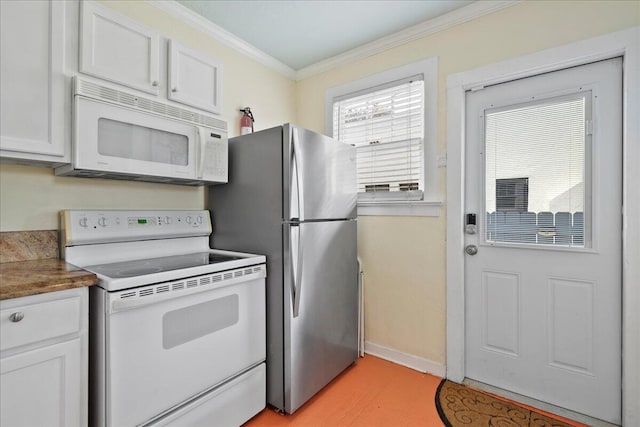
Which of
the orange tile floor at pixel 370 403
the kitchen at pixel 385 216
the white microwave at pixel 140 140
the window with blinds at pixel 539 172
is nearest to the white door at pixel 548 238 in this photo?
the window with blinds at pixel 539 172

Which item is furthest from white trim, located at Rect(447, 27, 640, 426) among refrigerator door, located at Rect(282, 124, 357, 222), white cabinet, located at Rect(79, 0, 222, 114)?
white cabinet, located at Rect(79, 0, 222, 114)

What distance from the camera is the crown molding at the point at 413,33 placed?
6.59 ft

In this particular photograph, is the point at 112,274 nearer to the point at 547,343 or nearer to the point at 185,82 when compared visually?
the point at 185,82

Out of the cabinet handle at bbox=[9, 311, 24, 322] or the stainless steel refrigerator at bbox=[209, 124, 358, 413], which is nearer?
the cabinet handle at bbox=[9, 311, 24, 322]

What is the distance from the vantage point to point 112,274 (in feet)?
4.55

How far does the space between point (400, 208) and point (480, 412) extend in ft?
4.50

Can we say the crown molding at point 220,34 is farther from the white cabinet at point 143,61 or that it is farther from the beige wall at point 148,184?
the white cabinet at point 143,61

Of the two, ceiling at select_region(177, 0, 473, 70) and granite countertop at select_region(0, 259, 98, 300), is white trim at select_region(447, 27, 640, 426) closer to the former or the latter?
ceiling at select_region(177, 0, 473, 70)

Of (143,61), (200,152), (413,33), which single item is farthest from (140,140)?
(413,33)

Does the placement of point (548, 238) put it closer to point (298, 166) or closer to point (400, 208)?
point (400, 208)

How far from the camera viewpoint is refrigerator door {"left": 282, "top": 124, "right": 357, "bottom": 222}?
178cm

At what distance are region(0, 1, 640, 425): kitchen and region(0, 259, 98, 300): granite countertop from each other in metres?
0.27

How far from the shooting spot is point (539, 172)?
1920 millimetres

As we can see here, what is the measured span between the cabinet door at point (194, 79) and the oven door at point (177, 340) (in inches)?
43.7
